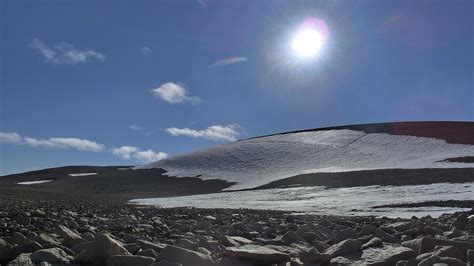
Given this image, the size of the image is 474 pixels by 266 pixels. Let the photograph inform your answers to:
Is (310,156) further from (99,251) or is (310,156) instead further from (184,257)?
(99,251)

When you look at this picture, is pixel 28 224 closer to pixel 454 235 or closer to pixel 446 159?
pixel 454 235

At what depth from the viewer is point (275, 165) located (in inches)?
2790

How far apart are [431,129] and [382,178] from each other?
40.6m

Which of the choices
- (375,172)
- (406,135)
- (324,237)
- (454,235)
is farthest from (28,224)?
(406,135)

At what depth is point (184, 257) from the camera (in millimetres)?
5008

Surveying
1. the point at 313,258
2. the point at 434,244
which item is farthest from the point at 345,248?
the point at 434,244

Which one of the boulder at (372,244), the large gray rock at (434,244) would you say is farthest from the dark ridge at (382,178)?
the large gray rock at (434,244)

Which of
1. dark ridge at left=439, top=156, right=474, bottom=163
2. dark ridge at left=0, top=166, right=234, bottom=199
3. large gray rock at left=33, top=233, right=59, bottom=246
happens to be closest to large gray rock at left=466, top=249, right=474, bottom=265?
large gray rock at left=33, top=233, right=59, bottom=246

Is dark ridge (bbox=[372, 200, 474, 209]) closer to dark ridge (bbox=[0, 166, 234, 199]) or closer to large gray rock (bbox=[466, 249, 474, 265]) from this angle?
large gray rock (bbox=[466, 249, 474, 265])

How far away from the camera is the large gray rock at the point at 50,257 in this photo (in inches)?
193

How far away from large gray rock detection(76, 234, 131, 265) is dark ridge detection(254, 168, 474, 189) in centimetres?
3494

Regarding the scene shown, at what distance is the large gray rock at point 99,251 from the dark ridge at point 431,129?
70807 millimetres

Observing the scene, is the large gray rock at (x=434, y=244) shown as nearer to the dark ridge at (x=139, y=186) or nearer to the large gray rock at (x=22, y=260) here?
the large gray rock at (x=22, y=260)

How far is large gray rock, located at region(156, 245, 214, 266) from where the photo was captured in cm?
499
